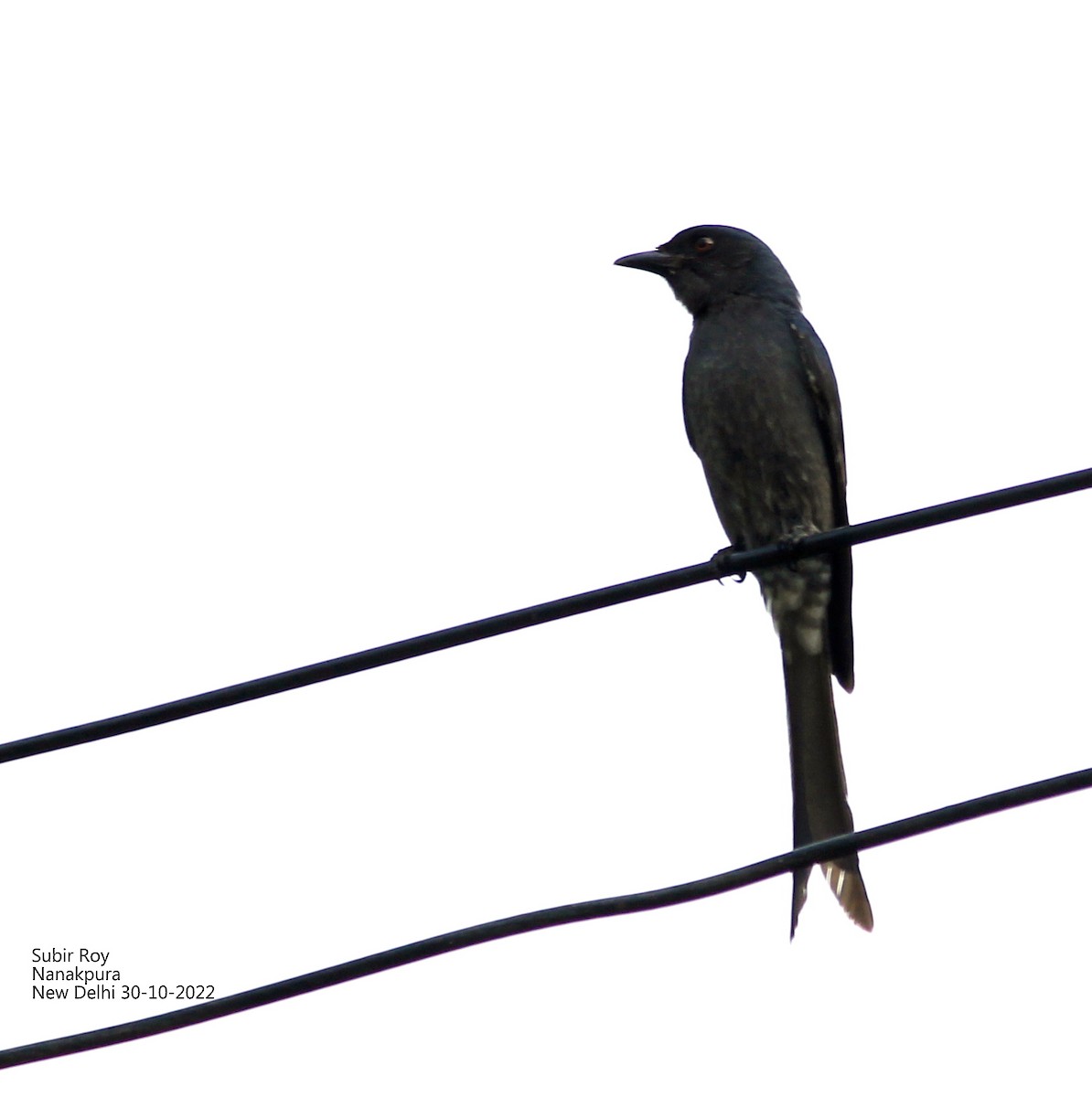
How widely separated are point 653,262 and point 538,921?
17.2 ft

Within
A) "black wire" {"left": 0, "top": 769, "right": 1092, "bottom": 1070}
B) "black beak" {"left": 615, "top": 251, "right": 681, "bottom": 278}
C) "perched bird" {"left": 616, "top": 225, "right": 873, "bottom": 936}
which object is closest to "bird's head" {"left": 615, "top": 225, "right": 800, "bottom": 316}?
"black beak" {"left": 615, "top": 251, "right": 681, "bottom": 278}

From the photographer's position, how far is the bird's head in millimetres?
7680

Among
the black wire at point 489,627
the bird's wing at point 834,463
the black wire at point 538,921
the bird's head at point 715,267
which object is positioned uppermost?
the bird's head at point 715,267

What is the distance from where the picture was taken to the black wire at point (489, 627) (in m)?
3.72

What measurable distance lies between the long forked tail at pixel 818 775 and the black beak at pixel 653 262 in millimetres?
2100

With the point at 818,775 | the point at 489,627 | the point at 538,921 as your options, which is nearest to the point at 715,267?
the point at 818,775

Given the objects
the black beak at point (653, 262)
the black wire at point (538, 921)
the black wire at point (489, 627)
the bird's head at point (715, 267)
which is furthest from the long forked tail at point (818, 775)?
the black beak at point (653, 262)

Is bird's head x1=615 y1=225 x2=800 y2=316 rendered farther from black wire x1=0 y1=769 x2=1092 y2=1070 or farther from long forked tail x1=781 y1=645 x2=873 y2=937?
black wire x1=0 y1=769 x2=1092 y2=1070

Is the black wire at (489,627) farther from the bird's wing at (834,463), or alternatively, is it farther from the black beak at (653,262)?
the black beak at (653,262)

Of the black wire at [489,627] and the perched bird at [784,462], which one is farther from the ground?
the perched bird at [784,462]

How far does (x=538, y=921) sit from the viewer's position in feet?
10.8

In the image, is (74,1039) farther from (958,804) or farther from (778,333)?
(778,333)

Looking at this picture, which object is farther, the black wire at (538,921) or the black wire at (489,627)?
the black wire at (489,627)

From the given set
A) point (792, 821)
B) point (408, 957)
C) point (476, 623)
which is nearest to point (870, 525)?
point (476, 623)
